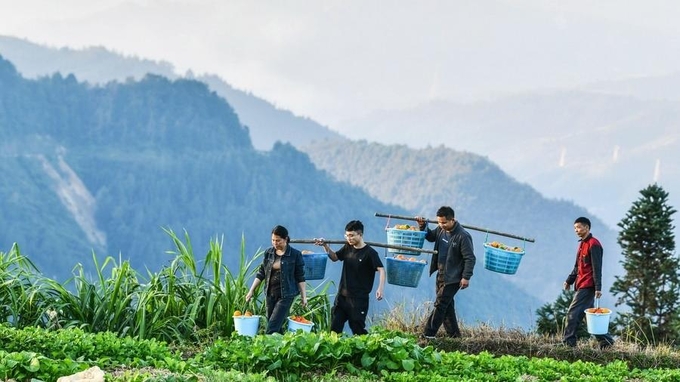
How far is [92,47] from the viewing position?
19888 cm

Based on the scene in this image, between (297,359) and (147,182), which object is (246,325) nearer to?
(297,359)

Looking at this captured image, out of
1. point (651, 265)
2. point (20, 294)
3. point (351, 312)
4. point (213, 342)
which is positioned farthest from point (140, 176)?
point (213, 342)

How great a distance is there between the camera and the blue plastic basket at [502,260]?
38.7 feet

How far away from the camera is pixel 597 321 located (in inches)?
463

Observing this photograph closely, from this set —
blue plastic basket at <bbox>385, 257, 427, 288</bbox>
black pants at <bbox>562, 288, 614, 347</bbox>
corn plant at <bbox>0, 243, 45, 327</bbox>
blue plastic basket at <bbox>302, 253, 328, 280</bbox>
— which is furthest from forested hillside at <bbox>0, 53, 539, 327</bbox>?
blue plastic basket at <bbox>302, 253, 328, 280</bbox>

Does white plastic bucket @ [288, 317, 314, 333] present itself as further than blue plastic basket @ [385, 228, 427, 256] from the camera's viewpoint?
No

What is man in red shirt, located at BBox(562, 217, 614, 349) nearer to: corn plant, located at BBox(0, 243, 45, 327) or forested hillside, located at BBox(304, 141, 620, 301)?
corn plant, located at BBox(0, 243, 45, 327)

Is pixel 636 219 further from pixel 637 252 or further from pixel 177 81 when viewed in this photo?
pixel 177 81

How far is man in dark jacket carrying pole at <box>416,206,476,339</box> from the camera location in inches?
452

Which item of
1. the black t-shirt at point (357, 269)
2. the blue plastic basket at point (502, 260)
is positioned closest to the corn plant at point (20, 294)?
the black t-shirt at point (357, 269)

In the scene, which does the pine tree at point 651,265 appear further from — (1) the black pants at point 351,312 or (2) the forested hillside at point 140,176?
(2) the forested hillside at point 140,176

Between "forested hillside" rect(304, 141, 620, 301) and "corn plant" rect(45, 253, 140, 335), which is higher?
"forested hillside" rect(304, 141, 620, 301)

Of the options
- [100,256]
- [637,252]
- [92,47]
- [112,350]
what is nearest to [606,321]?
[637,252]

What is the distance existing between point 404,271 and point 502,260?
1.19 metres
